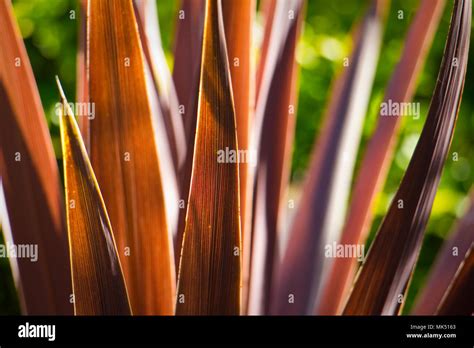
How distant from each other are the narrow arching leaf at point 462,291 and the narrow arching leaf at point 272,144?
0.86 ft

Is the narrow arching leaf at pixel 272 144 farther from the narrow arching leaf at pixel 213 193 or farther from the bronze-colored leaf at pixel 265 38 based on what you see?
the narrow arching leaf at pixel 213 193

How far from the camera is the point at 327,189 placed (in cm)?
Answer: 85

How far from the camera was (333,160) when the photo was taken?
2.78 feet

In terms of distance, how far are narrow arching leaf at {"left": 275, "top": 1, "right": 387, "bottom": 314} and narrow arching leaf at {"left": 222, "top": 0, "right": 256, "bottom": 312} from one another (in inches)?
3.7

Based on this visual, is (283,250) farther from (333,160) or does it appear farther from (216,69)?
(216,69)

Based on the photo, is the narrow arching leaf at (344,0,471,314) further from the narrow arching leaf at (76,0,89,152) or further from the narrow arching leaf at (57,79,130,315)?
the narrow arching leaf at (76,0,89,152)

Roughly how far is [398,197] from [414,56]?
11.4 inches

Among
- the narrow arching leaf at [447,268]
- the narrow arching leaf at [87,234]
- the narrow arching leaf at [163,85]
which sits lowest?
the narrow arching leaf at [447,268]

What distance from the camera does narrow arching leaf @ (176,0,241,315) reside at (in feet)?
2.14

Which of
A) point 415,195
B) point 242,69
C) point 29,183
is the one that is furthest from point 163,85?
point 415,195

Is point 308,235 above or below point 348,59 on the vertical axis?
below

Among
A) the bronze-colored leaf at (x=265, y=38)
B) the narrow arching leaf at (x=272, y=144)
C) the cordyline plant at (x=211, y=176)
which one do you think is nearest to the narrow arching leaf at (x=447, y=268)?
the cordyline plant at (x=211, y=176)

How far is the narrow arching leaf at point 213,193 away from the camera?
0.65 meters
